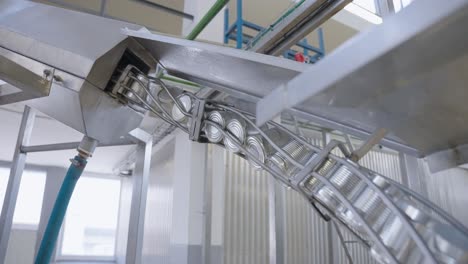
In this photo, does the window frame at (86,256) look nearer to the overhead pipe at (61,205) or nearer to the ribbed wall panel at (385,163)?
the ribbed wall panel at (385,163)

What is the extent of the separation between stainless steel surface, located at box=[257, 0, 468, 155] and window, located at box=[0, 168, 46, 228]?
5330 millimetres

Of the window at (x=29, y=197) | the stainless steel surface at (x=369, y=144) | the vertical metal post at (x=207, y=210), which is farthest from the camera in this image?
the window at (x=29, y=197)

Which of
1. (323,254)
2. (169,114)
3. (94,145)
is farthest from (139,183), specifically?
(323,254)

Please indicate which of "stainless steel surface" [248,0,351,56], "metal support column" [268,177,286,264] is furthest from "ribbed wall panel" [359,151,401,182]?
"stainless steel surface" [248,0,351,56]

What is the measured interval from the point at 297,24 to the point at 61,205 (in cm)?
112

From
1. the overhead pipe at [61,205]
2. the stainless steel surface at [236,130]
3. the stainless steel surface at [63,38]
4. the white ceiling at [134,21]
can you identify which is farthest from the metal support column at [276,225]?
the white ceiling at [134,21]

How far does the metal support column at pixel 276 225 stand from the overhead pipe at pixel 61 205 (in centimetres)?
117

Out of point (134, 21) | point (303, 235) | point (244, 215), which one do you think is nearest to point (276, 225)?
point (244, 215)

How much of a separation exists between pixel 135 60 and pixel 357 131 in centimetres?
54

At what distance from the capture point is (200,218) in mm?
2662

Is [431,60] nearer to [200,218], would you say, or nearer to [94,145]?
[94,145]

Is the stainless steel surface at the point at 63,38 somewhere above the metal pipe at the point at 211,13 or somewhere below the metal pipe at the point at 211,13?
below

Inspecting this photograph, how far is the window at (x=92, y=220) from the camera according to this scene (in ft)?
16.9

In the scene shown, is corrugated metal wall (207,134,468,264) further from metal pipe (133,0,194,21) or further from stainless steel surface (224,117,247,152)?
stainless steel surface (224,117,247,152)
